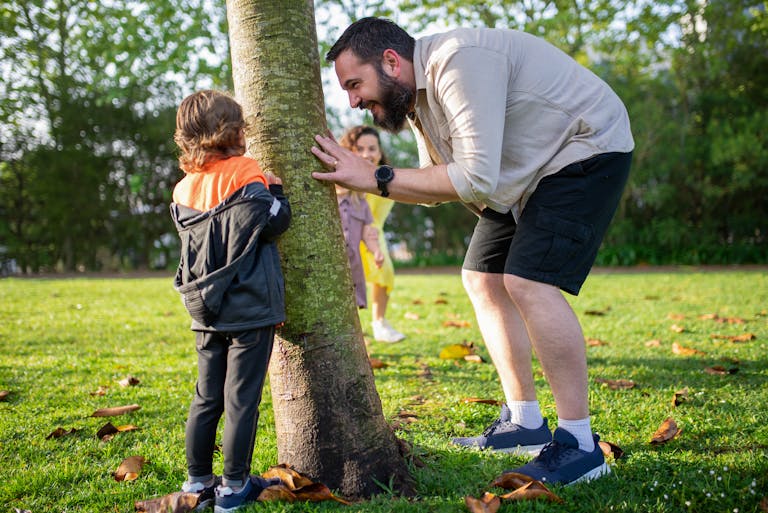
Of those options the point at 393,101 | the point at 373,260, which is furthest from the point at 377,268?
the point at 393,101

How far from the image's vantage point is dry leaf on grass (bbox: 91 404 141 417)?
3.39m

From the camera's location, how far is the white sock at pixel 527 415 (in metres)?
2.96

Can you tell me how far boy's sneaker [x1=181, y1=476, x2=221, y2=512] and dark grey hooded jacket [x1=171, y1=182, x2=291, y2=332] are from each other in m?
0.58

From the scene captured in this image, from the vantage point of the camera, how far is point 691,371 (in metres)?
4.21

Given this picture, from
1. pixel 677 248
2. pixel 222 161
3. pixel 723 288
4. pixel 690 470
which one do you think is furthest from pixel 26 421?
pixel 677 248

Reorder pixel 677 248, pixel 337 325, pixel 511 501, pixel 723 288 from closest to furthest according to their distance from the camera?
1. pixel 511 501
2. pixel 337 325
3. pixel 723 288
4. pixel 677 248

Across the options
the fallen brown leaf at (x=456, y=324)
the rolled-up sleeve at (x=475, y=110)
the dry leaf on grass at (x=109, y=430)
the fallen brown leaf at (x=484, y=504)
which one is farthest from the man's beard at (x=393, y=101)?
the fallen brown leaf at (x=456, y=324)

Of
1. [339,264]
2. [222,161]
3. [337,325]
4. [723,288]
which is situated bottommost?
[723,288]

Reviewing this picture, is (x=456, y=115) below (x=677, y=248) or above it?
above

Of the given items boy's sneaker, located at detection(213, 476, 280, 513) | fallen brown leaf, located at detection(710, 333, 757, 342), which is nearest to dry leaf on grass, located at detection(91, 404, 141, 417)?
boy's sneaker, located at detection(213, 476, 280, 513)

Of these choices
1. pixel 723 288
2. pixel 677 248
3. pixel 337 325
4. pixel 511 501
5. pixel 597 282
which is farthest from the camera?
pixel 677 248

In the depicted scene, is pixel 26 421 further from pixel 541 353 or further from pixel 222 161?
pixel 541 353

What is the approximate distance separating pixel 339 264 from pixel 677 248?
49.8 ft

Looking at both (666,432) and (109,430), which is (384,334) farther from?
(666,432)
